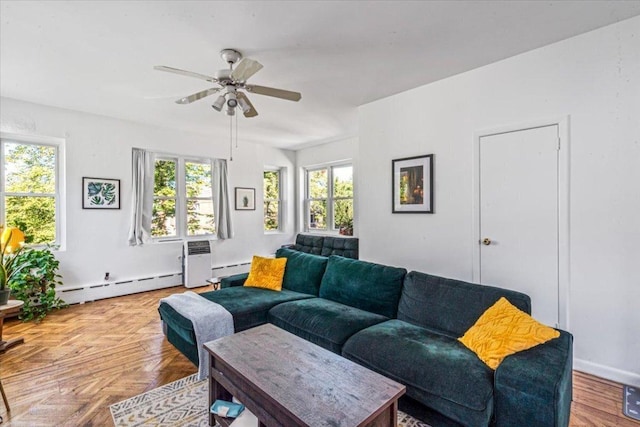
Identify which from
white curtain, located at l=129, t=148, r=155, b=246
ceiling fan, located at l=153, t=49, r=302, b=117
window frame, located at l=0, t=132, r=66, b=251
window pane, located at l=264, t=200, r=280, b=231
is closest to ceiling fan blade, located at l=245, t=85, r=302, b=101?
ceiling fan, located at l=153, t=49, r=302, b=117

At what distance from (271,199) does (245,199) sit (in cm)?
76

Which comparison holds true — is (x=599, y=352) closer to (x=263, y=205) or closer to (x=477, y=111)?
(x=477, y=111)

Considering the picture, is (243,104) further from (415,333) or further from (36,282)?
(36,282)

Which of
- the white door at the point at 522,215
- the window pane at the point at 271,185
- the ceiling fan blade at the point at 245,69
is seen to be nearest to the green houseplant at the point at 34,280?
the ceiling fan blade at the point at 245,69

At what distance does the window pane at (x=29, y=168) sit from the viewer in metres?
4.00

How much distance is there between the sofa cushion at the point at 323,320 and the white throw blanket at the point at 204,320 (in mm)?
435

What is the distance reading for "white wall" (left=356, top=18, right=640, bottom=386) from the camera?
2314 mm

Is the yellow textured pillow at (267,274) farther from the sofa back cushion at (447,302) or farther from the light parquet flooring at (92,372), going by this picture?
the sofa back cushion at (447,302)

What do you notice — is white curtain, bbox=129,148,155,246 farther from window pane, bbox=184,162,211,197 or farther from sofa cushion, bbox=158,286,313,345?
sofa cushion, bbox=158,286,313,345

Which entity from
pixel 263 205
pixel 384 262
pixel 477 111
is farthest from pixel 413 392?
pixel 263 205

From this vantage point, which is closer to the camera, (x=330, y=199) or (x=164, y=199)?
(x=164, y=199)

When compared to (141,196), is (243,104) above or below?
above

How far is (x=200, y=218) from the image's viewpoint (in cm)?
569

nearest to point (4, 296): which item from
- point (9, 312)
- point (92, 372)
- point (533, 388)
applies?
point (9, 312)
